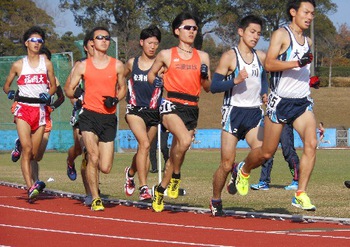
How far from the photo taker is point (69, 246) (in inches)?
341

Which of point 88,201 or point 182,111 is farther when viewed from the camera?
point 88,201

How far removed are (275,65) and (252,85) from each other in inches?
35.4

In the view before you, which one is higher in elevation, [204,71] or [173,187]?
[204,71]

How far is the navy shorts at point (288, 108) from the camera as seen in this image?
10523 mm

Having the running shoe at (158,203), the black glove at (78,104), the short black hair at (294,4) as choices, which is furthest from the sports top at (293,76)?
the black glove at (78,104)

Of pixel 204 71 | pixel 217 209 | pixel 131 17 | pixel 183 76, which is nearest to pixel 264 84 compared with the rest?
pixel 204 71

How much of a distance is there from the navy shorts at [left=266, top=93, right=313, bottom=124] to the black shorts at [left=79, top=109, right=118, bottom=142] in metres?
2.85

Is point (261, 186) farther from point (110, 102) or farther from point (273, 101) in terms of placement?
point (273, 101)

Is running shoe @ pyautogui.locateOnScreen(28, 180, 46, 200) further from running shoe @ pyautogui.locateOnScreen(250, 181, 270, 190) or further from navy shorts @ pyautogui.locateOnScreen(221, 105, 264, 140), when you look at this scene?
running shoe @ pyautogui.locateOnScreen(250, 181, 270, 190)

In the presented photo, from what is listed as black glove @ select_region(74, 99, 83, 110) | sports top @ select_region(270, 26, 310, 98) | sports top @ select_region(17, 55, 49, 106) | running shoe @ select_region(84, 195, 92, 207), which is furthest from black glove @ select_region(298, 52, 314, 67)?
sports top @ select_region(17, 55, 49, 106)

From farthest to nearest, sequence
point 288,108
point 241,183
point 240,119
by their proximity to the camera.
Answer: point 241,183 → point 240,119 → point 288,108

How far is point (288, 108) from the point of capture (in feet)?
34.5

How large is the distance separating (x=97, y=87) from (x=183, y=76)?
1323 mm

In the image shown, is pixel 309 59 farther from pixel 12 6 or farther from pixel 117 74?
pixel 12 6
